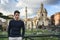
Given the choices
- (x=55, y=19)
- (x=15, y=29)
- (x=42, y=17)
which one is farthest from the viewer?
(x=55, y=19)

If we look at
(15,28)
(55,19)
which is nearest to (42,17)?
(55,19)

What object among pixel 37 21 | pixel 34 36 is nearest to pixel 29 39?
pixel 34 36

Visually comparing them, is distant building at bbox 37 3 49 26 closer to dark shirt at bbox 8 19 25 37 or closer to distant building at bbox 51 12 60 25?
distant building at bbox 51 12 60 25

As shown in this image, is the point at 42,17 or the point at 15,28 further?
the point at 42,17

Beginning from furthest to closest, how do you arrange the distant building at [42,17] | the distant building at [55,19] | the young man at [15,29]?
the distant building at [55,19]
the distant building at [42,17]
the young man at [15,29]

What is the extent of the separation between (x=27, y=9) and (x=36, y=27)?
64 centimetres

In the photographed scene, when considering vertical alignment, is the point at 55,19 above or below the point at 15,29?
above

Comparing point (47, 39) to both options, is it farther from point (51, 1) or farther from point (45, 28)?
point (51, 1)

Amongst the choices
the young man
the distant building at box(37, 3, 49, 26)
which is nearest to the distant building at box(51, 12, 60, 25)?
the distant building at box(37, 3, 49, 26)

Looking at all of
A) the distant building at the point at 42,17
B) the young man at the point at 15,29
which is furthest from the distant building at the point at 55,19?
the young man at the point at 15,29

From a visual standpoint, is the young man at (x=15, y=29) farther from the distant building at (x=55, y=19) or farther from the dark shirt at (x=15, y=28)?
the distant building at (x=55, y=19)

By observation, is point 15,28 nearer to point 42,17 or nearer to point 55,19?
point 42,17

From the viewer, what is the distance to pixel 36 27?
6723mm

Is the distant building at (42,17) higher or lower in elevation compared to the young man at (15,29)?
higher
